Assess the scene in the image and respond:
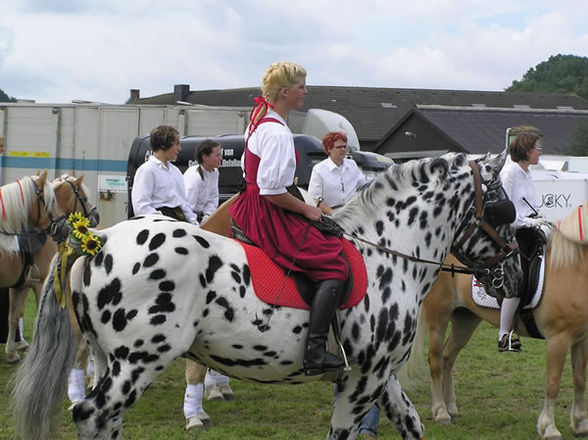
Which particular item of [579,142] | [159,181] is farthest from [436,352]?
[579,142]

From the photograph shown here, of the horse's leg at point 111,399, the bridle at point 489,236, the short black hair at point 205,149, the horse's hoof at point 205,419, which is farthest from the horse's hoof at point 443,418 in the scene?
the horse's leg at point 111,399

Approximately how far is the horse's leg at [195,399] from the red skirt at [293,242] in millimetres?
2719

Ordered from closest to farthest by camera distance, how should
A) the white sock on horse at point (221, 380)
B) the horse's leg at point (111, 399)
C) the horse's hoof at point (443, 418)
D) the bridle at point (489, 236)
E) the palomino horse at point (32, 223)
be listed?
the horse's leg at point (111, 399), the bridle at point (489, 236), the horse's hoof at point (443, 418), the palomino horse at point (32, 223), the white sock on horse at point (221, 380)

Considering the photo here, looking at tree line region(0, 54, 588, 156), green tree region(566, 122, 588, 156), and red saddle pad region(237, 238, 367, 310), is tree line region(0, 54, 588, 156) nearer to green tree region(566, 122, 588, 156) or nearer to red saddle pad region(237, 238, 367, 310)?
green tree region(566, 122, 588, 156)

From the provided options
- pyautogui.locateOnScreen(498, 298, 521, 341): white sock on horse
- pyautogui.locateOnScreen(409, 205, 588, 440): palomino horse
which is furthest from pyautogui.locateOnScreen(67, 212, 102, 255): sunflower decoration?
pyautogui.locateOnScreen(498, 298, 521, 341): white sock on horse

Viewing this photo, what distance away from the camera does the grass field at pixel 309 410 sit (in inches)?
275

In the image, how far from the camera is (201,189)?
878cm

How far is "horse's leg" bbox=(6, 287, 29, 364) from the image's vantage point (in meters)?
9.84

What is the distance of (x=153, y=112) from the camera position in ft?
59.6

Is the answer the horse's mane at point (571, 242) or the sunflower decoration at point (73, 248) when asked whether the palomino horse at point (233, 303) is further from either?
the horse's mane at point (571, 242)

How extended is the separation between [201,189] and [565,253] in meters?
3.92

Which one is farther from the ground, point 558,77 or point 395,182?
point 558,77

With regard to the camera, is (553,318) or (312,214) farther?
(553,318)

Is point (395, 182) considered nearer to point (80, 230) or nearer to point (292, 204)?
point (292, 204)
